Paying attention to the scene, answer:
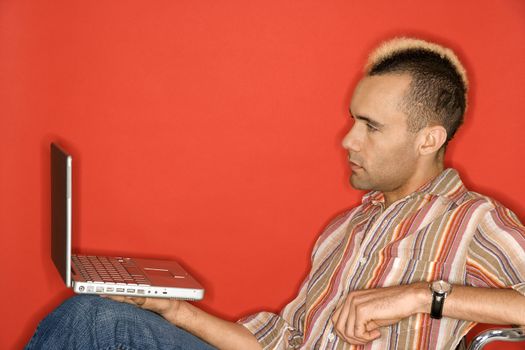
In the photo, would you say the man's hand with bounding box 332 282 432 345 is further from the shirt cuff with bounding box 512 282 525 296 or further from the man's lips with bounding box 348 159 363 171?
the man's lips with bounding box 348 159 363 171

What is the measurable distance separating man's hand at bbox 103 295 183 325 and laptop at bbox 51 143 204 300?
5cm

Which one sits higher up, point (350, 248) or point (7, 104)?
point (7, 104)

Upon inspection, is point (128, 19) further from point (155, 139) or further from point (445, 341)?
point (445, 341)

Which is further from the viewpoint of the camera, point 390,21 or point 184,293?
point 390,21

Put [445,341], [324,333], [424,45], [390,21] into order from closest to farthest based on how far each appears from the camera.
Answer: [445,341]
[324,333]
[424,45]
[390,21]

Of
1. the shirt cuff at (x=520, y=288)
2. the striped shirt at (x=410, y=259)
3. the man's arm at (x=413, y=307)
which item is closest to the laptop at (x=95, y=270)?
the striped shirt at (x=410, y=259)

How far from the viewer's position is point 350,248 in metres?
1.92

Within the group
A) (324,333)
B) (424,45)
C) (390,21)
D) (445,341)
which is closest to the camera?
(445,341)

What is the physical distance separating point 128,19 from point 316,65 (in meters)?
0.54

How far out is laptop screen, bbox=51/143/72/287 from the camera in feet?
5.49

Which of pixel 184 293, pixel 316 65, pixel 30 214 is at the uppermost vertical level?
pixel 316 65

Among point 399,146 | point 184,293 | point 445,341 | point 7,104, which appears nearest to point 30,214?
point 7,104

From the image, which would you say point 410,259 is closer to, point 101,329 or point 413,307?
point 413,307

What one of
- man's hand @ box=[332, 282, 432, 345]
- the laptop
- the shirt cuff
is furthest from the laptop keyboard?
the shirt cuff
